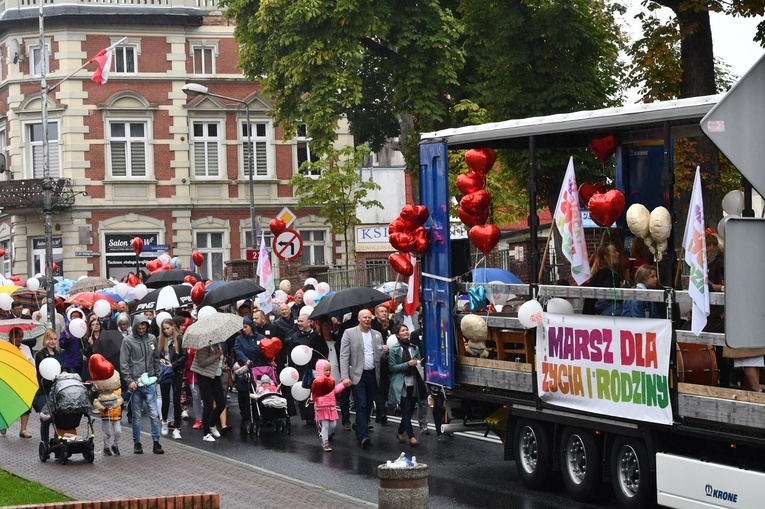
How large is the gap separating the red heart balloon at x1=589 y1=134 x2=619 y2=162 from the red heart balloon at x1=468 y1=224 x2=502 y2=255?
5.29 ft

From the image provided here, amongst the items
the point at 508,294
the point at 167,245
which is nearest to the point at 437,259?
the point at 508,294

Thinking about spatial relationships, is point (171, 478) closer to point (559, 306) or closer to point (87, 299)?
point (559, 306)

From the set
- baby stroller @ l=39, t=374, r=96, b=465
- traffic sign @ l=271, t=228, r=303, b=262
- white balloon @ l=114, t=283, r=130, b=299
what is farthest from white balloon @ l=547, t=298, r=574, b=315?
white balloon @ l=114, t=283, r=130, b=299

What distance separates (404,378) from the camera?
63.2ft

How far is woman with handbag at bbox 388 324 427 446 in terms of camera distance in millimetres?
18969

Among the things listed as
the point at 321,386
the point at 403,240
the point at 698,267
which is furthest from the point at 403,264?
the point at 698,267

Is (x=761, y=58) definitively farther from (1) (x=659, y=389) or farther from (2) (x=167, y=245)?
(2) (x=167, y=245)

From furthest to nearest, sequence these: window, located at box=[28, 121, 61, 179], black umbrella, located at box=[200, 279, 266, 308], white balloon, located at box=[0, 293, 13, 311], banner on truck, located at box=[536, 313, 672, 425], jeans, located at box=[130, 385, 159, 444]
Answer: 1. window, located at box=[28, 121, 61, 179]
2. white balloon, located at box=[0, 293, 13, 311]
3. black umbrella, located at box=[200, 279, 266, 308]
4. jeans, located at box=[130, 385, 159, 444]
5. banner on truck, located at box=[536, 313, 672, 425]

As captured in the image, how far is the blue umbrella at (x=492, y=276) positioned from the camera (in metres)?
16.4

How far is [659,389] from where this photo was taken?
1250 centimetres

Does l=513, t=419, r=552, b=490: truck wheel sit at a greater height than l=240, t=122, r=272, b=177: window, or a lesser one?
lesser

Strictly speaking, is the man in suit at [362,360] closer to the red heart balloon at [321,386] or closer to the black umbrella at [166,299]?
the red heart balloon at [321,386]

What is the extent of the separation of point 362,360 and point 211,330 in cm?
228

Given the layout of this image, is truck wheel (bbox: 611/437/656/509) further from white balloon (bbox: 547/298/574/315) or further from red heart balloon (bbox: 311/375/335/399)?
red heart balloon (bbox: 311/375/335/399)
